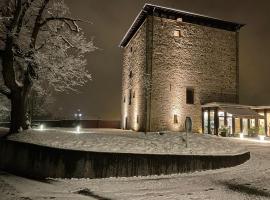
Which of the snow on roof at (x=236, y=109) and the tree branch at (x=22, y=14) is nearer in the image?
the tree branch at (x=22, y=14)

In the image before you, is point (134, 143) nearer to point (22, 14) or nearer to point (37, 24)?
point (37, 24)

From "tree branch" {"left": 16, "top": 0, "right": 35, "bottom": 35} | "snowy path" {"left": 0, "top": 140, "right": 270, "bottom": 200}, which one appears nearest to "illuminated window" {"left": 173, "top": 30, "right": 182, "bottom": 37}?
"tree branch" {"left": 16, "top": 0, "right": 35, "bottom": 35}

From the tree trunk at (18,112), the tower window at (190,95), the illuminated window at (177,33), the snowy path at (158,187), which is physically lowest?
the snowy path at (158,187)

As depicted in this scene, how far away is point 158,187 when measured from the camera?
8.91 metres

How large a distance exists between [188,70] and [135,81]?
4.98m

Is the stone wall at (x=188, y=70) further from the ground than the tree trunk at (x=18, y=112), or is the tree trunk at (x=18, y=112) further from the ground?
the stone wall at (x=188, y=70)

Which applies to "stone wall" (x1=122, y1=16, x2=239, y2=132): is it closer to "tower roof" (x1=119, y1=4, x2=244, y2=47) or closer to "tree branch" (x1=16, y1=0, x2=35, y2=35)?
"tower roof" (x1=119, y1=4, x2=244, y2=47)

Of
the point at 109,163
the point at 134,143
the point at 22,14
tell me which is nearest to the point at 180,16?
the point at 22,14

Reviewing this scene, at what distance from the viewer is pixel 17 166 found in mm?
12523

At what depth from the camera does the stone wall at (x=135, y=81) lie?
26.9 meters

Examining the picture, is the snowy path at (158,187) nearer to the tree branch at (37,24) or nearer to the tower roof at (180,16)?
the tree branch at (37,24)

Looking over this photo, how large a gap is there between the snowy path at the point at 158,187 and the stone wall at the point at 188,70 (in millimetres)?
15183

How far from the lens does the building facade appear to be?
26016mm

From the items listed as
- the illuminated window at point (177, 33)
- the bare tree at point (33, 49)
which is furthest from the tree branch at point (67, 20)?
the illuminated window at point (177, 33)
